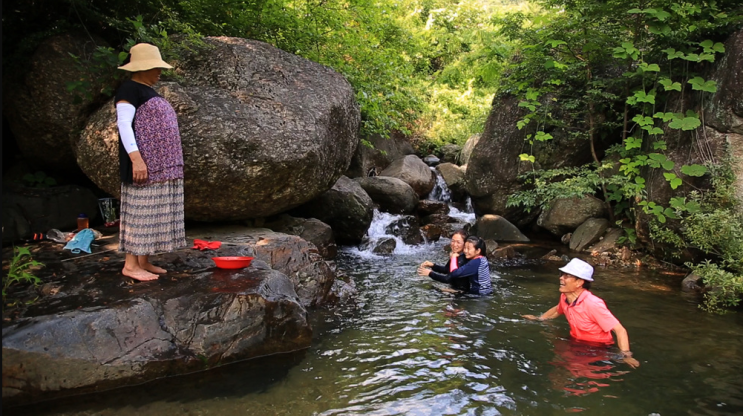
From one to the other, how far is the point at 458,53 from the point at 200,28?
17512mm

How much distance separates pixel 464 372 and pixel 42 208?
6.34m

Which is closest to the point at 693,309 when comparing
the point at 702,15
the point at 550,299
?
the point at 550,299

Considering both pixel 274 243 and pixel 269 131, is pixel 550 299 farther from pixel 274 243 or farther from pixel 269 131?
pixel 269 131

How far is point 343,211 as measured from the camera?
398 inches

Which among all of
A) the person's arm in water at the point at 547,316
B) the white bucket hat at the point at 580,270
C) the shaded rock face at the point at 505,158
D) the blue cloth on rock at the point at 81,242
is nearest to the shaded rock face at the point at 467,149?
the shaded rock face at the point at 505,158

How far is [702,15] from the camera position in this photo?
8.19 m

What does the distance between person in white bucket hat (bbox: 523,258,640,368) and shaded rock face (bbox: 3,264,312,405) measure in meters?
2.64

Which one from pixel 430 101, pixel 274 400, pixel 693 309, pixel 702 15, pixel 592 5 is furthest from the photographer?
pixel 430 101

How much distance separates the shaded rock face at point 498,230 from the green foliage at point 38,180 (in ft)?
27.6

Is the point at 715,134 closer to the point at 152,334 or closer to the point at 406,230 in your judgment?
the point at 406,230

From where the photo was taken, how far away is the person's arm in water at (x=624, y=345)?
4449 millimetres

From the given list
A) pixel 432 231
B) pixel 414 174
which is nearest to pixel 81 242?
pixel 432 231

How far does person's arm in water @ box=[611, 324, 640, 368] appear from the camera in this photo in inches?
175

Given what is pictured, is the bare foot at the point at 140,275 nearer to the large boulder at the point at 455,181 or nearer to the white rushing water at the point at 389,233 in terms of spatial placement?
the white rushing water at the point at 389,233
